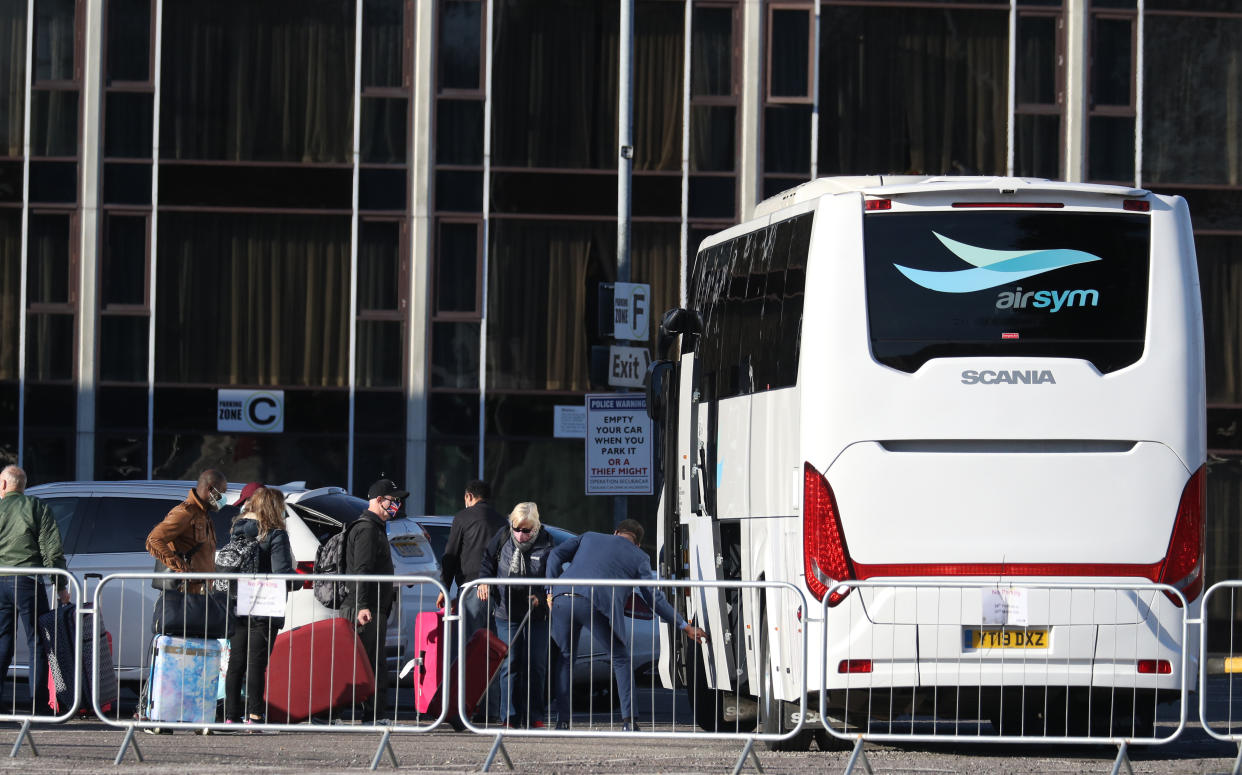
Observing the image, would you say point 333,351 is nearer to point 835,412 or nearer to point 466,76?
point 466,76

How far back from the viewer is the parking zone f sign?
23172 millimetres

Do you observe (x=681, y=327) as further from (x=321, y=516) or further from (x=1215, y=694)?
(x=1215, y=694)

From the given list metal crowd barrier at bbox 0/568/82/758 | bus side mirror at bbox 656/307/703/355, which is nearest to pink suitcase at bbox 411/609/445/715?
metal crowd barrier at bbox 0/568/82/758

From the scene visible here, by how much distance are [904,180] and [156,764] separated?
18.2ft

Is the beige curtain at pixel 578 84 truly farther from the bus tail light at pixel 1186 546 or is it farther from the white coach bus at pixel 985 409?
the bus tail light at pixel 1186 546

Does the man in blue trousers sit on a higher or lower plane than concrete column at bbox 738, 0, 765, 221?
lower

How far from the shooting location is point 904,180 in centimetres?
1131

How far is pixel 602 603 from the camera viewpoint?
11.0 meters

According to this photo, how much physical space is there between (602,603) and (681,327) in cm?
301

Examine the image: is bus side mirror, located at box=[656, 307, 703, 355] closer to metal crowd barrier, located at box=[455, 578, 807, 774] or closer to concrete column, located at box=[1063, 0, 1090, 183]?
metal crowd barrier, located at box=[455, 578, 807, 774]

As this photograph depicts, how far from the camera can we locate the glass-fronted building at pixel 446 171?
23203 mm

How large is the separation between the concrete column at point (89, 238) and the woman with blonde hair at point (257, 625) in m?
11.5

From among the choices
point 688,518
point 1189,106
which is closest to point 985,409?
point 688,518

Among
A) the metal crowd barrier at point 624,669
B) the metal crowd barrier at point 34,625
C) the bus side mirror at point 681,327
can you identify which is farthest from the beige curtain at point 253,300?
the metal crowd barrier at point 34,625
